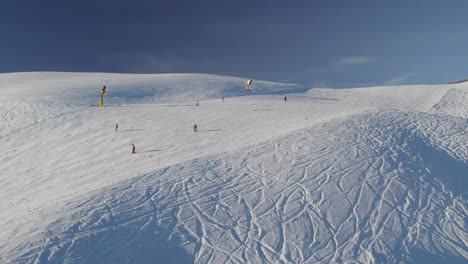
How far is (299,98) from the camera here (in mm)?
41875

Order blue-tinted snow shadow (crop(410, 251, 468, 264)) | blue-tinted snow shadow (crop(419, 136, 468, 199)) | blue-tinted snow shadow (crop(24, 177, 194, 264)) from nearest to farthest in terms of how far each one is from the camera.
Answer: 1. blue-tinted snow shadow (crop(24, 177, 194, 264))
2. blue-tinted snow shadow (crop(410, 251, 468, 264))
3. blue-tinted snow shadow (crop(419, 136, 468, 199))

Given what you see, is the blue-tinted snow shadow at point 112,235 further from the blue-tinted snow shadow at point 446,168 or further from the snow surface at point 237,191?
the blue-tinted snow shadow at point 446,168

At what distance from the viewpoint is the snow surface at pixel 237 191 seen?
29.6 ft

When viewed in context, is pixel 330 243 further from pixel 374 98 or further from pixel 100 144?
pixel 374 98

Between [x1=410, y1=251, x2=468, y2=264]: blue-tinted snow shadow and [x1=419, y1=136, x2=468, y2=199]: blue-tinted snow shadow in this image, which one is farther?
[x1=419, y1=136, x2=468, y2=199]: blue-tinted snow shadow

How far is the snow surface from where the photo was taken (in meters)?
9.01

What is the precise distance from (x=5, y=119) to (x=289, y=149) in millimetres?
26281

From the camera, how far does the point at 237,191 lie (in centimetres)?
1206

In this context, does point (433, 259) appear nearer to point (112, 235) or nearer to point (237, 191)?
point (237, 191)

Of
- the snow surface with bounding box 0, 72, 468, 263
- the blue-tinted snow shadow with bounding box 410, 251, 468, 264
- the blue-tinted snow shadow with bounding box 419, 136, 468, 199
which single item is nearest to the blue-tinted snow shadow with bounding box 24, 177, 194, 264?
the snow surface with bounding box 0, 72, 468, 263

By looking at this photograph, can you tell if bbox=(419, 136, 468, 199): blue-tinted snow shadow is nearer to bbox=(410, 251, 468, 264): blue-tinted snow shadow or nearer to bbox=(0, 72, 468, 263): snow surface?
bbox=(0, 72, 468, 263): snow surface

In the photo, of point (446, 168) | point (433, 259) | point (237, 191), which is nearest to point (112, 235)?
point (237, 191)

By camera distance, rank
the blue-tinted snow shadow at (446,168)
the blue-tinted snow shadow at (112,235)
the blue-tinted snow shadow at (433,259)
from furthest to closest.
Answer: the blue-tinted snow shadow at (446,168)
the blue-tinted snow shadow at (433,259)
the blue-tinted snow shadow at (112,235)

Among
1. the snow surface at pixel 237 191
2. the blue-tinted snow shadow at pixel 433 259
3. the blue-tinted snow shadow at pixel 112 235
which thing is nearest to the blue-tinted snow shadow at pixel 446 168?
the snow surface at pixel 237 191
